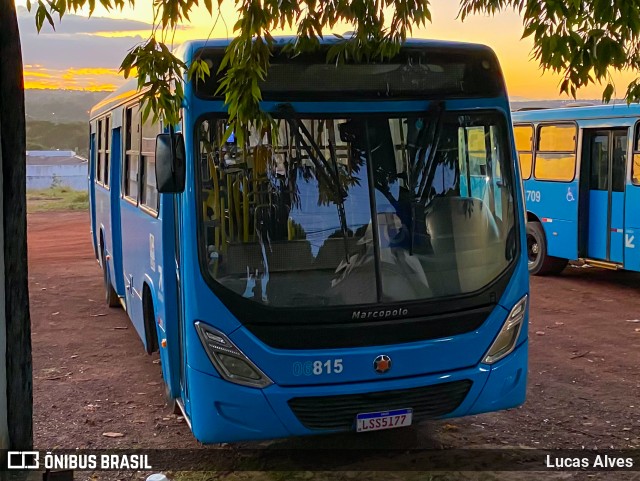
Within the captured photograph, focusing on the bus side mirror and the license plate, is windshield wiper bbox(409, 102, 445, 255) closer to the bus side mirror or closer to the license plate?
the license plate

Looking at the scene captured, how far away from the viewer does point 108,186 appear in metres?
9.32

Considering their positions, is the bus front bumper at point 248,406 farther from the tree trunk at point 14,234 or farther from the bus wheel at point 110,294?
the bus wheel at point 110,294

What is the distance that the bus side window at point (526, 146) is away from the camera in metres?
13.6

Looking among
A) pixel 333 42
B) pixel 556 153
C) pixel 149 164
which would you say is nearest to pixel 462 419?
pixel 333 42

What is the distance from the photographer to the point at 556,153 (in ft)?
42.4

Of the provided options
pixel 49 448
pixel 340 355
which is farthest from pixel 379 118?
pixel 49 448

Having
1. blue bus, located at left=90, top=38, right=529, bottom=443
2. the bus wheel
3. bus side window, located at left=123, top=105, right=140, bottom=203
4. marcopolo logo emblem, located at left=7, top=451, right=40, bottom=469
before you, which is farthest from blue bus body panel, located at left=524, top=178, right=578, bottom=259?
marcopolo logo emblem, located at left=7, top=451, right=40, bottom=469

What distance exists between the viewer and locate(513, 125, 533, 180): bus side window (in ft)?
44.7

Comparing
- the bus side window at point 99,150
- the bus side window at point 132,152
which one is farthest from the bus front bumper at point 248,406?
the bus side window at point 99,150

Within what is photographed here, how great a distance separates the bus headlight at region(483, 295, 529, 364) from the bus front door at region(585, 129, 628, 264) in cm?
697

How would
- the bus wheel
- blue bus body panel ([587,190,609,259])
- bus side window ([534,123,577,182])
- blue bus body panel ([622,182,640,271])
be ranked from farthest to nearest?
bus side window ([534,123,577,182]) < blue bus body panel ([587,190,609,259]) < blue bus body panel ([622,182,640,271]) < the bus wheel

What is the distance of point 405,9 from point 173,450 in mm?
3557

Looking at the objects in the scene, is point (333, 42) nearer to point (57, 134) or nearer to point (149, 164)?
→ point (149, 164)

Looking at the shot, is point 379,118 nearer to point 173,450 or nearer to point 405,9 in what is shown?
point 405,9
